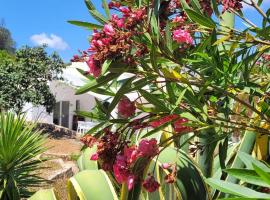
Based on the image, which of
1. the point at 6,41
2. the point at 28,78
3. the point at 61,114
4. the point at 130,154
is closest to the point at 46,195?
the point at 130,154

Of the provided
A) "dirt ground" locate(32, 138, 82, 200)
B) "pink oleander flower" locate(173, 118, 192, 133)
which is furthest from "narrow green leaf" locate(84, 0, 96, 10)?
"dirt ground" locate(32, 138, 82, 200)

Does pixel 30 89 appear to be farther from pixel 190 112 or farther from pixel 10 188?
pixel 190 112

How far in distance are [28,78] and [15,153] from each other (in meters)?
12.3

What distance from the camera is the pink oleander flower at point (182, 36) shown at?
113 centimetres

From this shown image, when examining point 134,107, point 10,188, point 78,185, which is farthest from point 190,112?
point 10,188

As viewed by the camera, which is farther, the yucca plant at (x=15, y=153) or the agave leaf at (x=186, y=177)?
the yucca plant at (x=15, y=153)

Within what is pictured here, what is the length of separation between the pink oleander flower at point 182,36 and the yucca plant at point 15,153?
495 centimetres

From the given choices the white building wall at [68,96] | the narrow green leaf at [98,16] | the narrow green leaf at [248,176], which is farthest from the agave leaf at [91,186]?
the white building wall at [68,96]

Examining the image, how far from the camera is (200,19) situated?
1.12m

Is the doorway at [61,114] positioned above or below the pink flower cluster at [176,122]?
below

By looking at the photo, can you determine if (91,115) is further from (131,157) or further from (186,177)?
(186,177)

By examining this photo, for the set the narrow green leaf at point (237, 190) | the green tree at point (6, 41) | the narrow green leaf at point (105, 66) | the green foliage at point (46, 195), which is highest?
the green tree at point (6, 41)

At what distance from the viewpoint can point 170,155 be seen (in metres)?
1.82

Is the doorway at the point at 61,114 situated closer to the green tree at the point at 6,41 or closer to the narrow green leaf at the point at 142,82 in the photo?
the narrow green leaf at the point at 142,82
